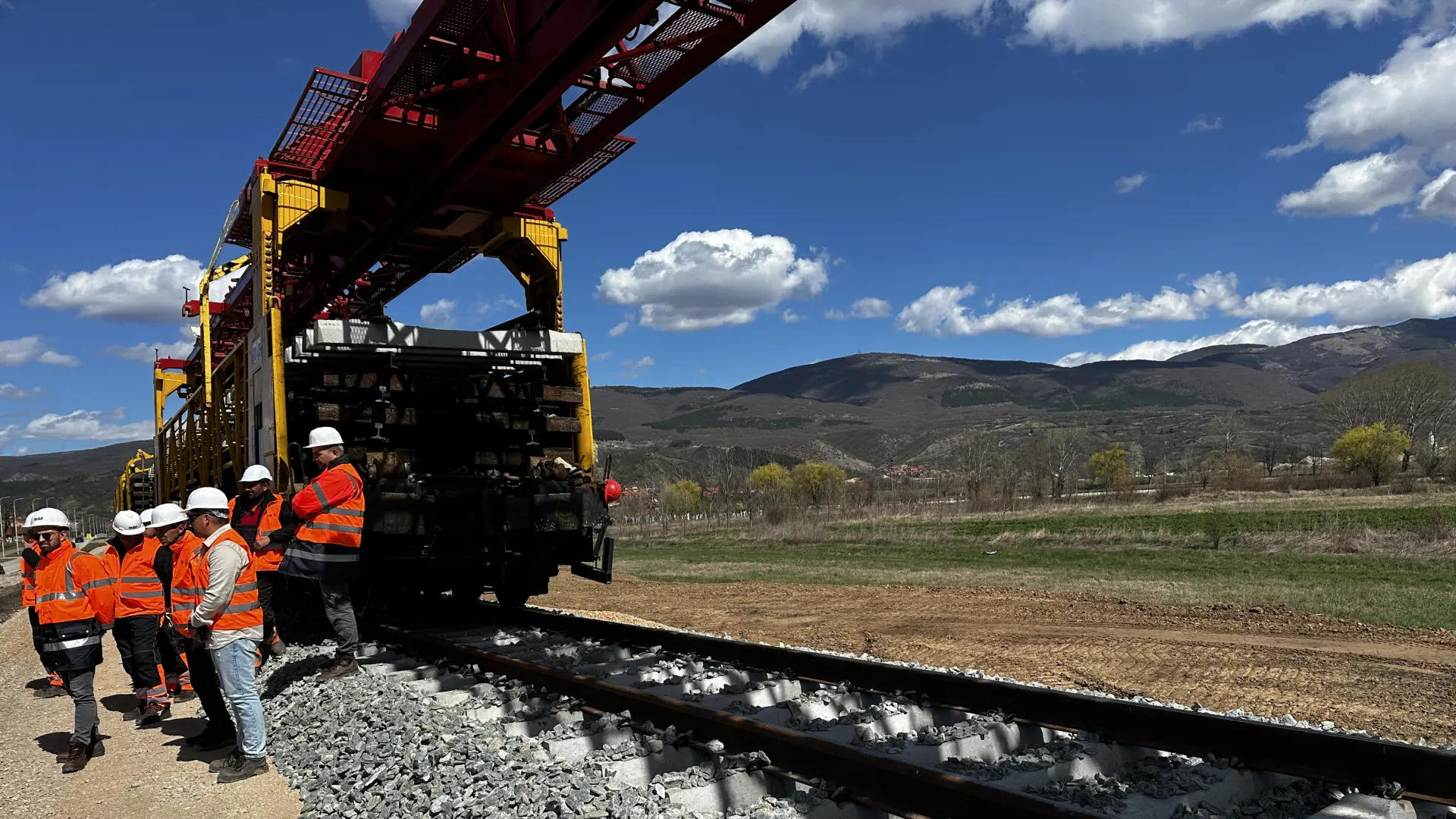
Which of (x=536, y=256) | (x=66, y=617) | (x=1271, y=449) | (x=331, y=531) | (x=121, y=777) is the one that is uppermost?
(x=536, y=256)

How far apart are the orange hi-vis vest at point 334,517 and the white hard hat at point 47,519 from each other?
2.24 metres

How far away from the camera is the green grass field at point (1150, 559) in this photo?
599 inches

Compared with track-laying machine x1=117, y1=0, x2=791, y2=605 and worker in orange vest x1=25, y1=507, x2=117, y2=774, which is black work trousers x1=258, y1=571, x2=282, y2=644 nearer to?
track-laying machine x1=117, y1=0, x2=791, y2=605

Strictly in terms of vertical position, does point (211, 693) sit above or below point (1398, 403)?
below

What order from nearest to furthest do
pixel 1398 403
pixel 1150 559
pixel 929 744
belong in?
pixel 929 744
pixel 1150 559
pixel 1398 403

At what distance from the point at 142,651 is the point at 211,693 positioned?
6.26 feet

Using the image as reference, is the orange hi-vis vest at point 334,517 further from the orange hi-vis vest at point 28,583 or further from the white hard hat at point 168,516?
the orange hi-vis vest at point 28,583

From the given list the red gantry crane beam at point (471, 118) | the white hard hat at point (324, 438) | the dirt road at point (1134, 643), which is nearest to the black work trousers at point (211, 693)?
the white hard hat at point (324, 438)

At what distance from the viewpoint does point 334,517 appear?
6500 mm

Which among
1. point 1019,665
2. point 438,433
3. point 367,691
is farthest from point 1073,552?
point 367,691

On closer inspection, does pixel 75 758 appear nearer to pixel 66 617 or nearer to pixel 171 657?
pixel 66 617

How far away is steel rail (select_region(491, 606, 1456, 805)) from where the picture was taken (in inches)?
141

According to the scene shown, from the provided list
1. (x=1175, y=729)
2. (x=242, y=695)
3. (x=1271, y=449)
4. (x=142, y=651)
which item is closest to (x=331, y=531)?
(x=242, y=695)

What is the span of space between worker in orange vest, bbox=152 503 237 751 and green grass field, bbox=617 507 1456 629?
523 inches
